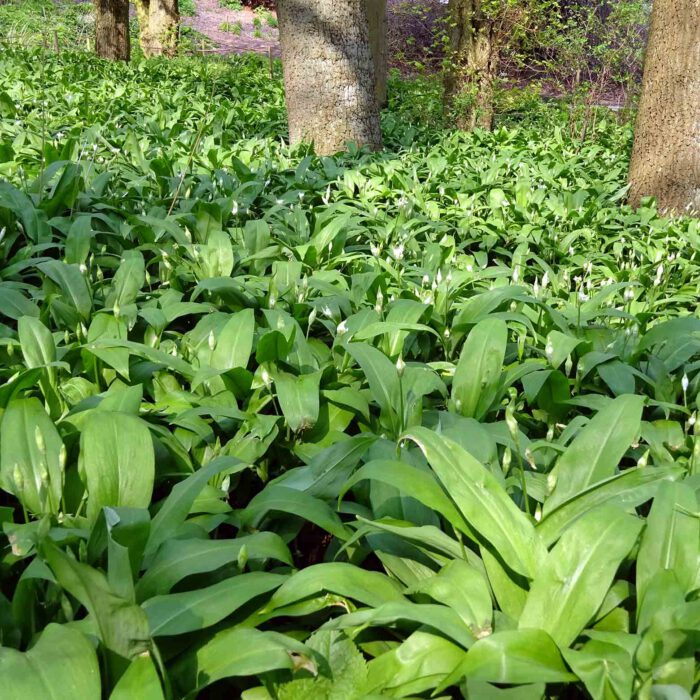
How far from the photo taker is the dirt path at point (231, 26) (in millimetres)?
28797

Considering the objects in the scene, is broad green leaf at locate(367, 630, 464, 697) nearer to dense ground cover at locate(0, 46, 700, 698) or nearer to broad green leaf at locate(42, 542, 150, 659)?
dense ground cover at locate(0, 46, 700, 698)

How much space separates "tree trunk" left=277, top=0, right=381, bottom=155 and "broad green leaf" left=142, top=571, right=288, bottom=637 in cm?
510

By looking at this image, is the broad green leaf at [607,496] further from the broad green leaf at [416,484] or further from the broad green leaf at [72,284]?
the broad green leaf at [72,284]

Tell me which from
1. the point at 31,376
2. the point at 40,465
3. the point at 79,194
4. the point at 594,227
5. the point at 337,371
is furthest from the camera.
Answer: the point at 594,227

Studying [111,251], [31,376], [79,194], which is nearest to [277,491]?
[31,376]

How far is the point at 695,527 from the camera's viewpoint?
1.46 meters

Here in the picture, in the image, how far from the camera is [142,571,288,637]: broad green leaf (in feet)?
4.20

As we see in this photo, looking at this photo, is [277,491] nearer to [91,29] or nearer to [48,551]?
[48,551]

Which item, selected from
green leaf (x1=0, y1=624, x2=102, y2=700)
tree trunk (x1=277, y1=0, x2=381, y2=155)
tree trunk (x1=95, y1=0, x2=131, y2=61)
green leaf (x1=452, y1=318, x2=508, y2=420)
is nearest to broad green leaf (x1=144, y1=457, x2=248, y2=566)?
green leaf (x1=0, y1=624, x2=102, y2=700)

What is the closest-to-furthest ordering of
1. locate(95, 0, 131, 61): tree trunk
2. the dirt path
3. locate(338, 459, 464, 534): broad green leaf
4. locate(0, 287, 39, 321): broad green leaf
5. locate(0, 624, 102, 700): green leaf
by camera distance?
1. locate(0, 624, 102, 700): green leaf
2. locate(338, 459, 464, 534): broad green leaf
3. locate(0, 287, 39, 321): broad green leaf
4. locate(95, 0, 131, 61): tree trunk
5. the dirt path

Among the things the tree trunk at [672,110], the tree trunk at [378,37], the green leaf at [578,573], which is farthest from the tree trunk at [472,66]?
the green leaf at [578,573]

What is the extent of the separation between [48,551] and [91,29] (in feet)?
72.5

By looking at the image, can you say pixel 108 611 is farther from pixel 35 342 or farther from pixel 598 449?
pixel 35 342

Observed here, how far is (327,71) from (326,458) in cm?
468
